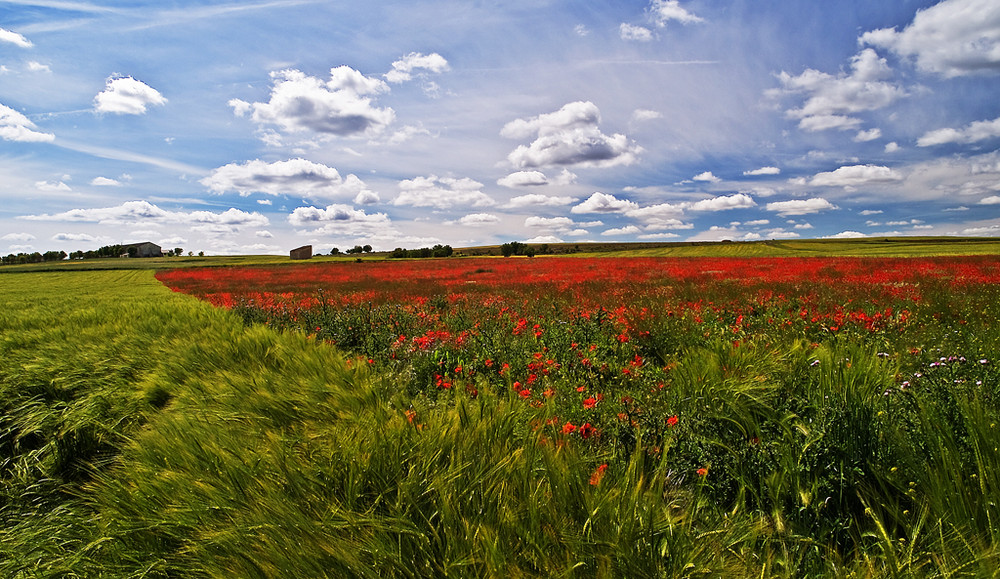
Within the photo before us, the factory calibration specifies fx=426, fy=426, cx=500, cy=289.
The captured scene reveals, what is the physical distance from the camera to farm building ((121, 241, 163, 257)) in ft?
397

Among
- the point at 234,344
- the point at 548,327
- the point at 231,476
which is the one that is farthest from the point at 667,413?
the point at 234,344

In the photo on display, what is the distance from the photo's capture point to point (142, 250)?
124 m

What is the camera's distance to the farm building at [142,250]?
12088cm

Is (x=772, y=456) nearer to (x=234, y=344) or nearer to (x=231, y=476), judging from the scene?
(x=231, y=476)

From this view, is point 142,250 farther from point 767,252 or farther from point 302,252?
point 767,252

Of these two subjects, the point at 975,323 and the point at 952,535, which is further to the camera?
the point at 975,323

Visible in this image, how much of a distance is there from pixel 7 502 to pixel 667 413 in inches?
183

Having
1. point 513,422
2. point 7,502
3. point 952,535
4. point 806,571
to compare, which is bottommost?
point 7,502

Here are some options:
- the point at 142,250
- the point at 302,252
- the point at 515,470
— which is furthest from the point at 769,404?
the point at 142,250

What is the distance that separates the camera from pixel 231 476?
1.91 m

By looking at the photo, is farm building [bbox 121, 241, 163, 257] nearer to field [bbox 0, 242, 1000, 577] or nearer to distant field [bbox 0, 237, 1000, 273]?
distant field [bbox 0, 237, 1000, 273]

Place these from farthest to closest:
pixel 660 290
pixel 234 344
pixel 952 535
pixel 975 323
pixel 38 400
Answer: pixel 660 290 → pixel 975 323 → pixel 234 344 → pixel 38 400 → pixel 952 535

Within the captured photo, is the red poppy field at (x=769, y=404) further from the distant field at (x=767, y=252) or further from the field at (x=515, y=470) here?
the distant field at (x=767, y=252)

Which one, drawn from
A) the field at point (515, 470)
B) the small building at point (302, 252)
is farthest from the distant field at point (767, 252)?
the field at point (515, 470)
